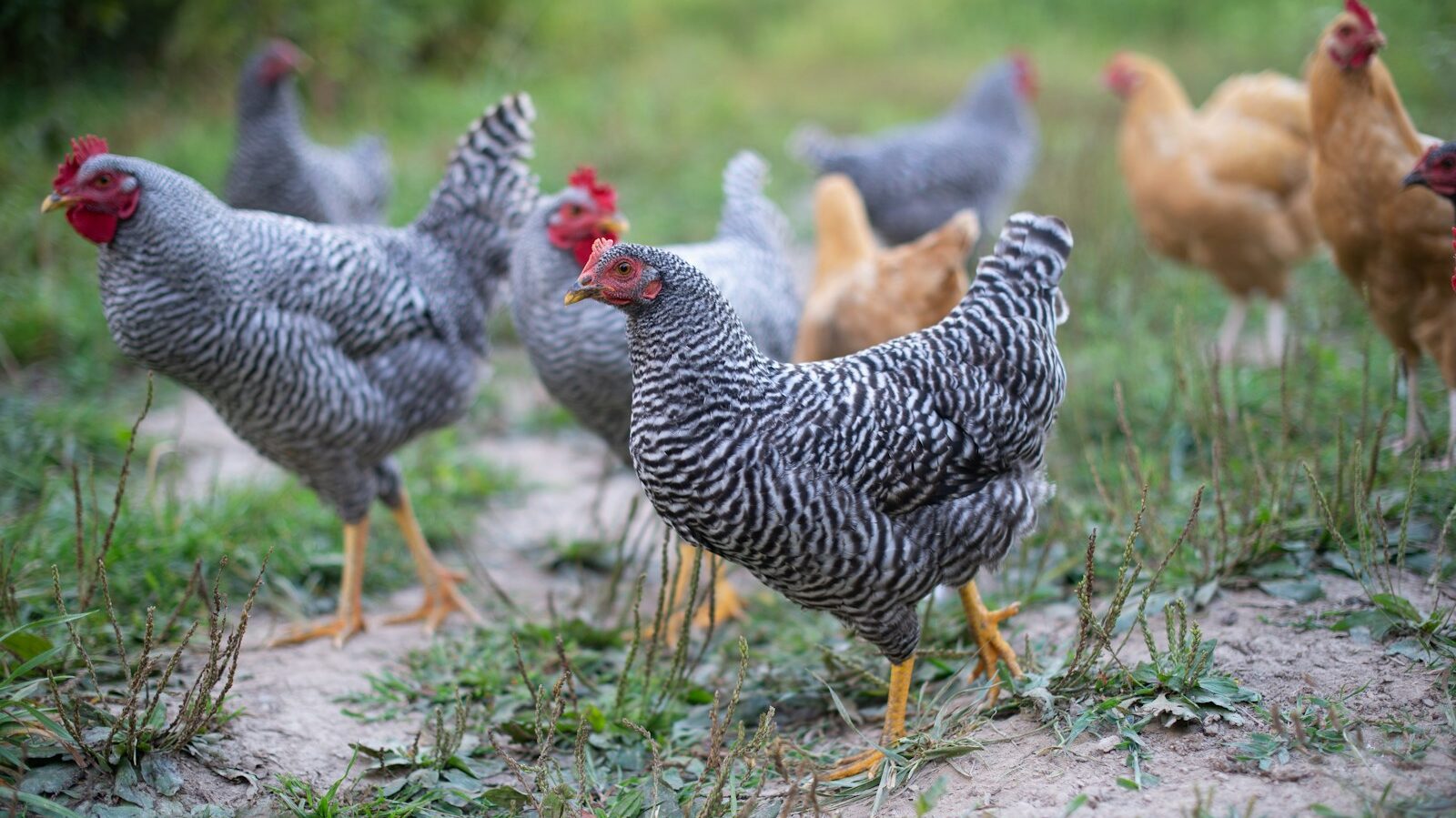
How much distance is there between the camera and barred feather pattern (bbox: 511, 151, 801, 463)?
4211mm

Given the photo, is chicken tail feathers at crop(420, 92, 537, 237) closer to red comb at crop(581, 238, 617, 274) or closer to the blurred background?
the blurred background

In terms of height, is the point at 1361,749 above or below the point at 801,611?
above

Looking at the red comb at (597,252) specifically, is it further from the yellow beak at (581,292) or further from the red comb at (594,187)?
the red comb at (594,187)

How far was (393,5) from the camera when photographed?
1168 cm

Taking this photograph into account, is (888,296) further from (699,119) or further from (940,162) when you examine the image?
(699,119)

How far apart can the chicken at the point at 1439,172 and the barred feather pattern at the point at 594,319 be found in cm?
233

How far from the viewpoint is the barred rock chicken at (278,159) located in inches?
276

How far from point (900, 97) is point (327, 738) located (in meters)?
11.7

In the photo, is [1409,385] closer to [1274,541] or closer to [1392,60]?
[1274,541]

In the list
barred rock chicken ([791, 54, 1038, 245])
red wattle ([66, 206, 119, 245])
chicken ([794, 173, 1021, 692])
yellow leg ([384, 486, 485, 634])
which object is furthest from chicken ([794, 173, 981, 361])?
red wattle ([66, 206, 119, 245])

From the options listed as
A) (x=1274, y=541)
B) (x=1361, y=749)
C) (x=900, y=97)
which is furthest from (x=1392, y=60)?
(x=1361, y=749)

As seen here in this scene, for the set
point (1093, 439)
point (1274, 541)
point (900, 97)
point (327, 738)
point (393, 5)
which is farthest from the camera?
point (900, 97)

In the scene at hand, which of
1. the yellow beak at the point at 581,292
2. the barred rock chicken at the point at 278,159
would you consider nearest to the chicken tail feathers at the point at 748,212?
the yellow beak at the point at 581,292

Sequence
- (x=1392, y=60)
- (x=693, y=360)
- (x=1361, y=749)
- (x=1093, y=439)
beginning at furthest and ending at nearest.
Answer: (x=1392, y=60) → (x=1093, y=439) → (x=693, y=360) → (x=1361, y=749)
